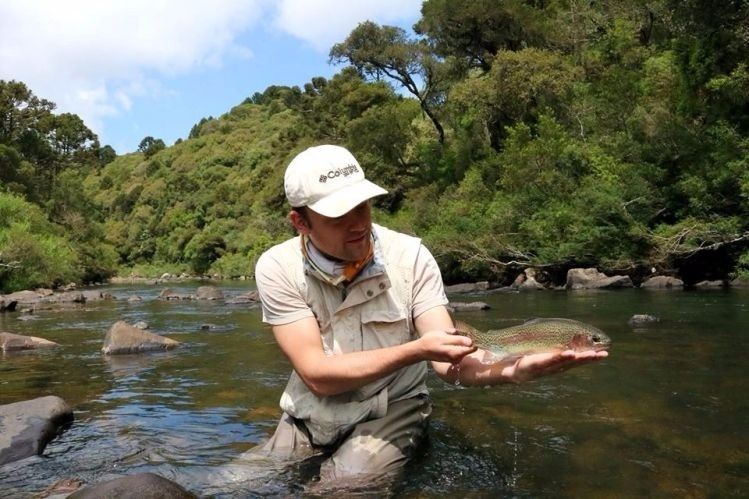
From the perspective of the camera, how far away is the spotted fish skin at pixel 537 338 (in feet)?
10.7

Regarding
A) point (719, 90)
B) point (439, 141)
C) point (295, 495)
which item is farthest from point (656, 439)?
point (439, 141)

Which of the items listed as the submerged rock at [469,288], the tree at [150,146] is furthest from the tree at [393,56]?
the tree at [150,146]

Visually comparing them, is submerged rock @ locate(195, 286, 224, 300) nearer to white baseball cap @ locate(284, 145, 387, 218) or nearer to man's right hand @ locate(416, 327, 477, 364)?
white baseball cap @ locate(284, 145, 387, 218)

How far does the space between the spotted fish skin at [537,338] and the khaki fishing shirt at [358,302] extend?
305 millimetres

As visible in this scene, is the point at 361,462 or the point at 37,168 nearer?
the point at 361,462

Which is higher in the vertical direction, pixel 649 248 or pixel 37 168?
pixel 37 168

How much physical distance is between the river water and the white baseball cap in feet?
5.08

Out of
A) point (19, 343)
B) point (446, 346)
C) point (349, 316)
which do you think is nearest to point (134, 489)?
point (349, 316)

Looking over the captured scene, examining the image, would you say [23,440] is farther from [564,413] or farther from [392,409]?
[564,413]

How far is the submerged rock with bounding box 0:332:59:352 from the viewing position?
35.5 feet

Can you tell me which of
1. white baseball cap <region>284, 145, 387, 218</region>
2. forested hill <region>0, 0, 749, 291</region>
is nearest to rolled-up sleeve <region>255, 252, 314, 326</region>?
white baseball cap <region>284, 145, 387, 218</region>

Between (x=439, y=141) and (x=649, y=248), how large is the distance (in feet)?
71.4

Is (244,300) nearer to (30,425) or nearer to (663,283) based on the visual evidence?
(663,283)

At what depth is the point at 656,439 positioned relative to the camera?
181 inches
